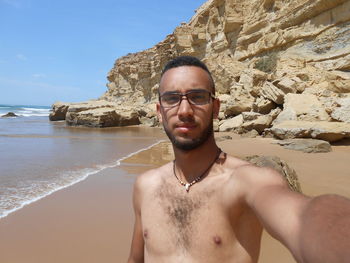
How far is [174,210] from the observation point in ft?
5.02

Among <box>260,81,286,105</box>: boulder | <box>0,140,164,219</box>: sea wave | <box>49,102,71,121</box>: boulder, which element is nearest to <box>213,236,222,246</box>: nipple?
<box>0,140,164,219</box>: sea wave

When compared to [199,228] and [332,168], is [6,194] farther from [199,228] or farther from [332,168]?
[332,168]

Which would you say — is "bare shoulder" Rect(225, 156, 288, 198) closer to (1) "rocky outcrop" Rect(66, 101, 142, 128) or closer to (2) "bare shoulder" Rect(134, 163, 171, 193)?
(2) "bare shoulder" Rect(134, 163, 171, 193)

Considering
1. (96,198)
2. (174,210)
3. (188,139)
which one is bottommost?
(96,198)

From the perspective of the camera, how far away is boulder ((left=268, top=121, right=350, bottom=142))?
7965 millimetres

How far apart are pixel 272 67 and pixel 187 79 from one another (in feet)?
65.4

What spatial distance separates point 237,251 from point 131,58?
157ft

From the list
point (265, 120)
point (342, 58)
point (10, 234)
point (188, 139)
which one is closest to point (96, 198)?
point (10, 234)

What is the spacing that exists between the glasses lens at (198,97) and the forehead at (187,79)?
3 cm

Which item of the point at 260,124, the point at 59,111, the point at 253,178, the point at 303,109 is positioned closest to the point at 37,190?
the point at 253,178

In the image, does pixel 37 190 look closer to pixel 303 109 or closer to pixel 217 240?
pixel 217 240

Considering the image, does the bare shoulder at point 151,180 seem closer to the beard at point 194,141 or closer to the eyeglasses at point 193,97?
the beard at point 194,141

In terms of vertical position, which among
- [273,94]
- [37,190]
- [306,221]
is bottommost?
[37,190]

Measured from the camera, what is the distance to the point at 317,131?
26.4ft
